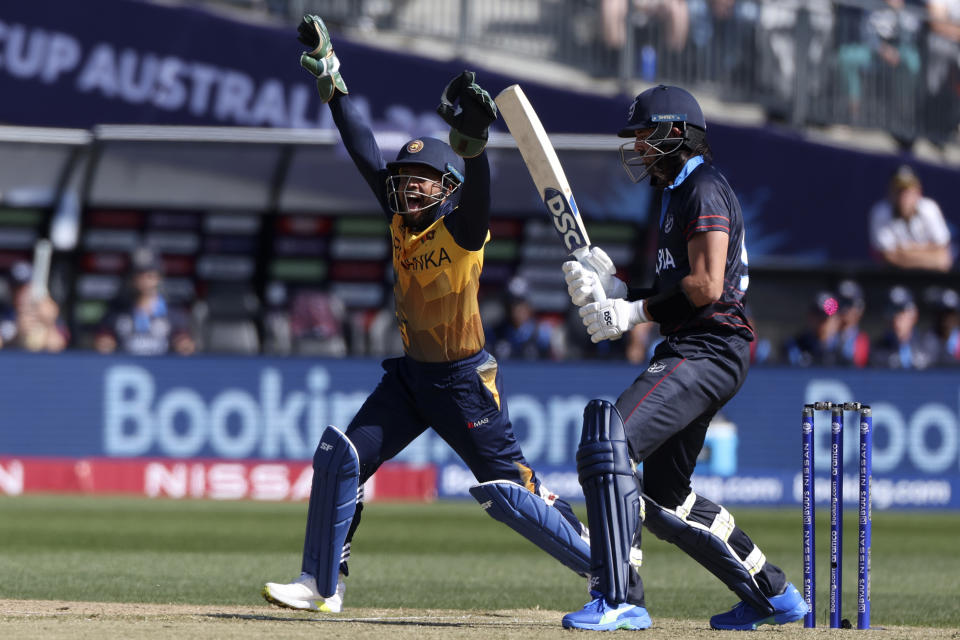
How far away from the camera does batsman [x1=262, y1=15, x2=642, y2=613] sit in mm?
5656

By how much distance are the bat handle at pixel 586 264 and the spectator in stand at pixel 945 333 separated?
9161mm

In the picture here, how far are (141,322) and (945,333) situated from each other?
731 cm

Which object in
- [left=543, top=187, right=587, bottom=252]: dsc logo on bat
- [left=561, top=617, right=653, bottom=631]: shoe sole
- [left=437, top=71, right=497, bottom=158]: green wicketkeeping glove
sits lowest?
[left=561, top=617, right=653, bottom=631]: shoe sole

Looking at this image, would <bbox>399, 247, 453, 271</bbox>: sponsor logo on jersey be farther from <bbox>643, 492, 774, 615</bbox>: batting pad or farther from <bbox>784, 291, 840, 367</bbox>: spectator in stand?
<bbox>784, 291, 840, 367</bbox>: spectator in stand

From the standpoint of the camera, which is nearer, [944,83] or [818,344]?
[818,344]

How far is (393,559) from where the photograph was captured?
9180mm

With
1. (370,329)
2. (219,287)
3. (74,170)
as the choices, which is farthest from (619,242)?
(74,170)

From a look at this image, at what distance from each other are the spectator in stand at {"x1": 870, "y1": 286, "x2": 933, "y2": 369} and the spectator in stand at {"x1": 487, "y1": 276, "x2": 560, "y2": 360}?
299cm

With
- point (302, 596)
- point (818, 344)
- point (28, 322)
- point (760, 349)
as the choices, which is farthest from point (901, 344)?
point (302, 596)

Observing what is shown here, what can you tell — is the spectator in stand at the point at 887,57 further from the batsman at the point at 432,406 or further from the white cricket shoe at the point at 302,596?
the white cricket shoe at the point at 302,596

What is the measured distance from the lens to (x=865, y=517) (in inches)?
214

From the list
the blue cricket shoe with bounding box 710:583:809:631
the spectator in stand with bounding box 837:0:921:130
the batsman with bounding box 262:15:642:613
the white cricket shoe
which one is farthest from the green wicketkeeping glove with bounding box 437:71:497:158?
the spectator in stand with bounding box 837:0:921:130

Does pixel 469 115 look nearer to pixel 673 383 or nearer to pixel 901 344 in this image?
pixel 673 383

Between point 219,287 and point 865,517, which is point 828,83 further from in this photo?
point 865,517
